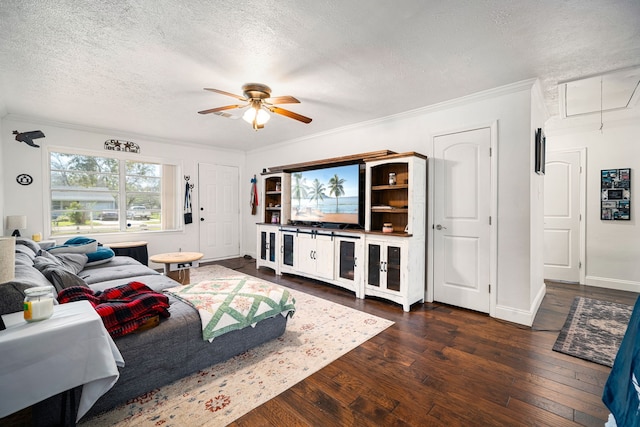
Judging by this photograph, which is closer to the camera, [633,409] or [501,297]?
[633,409]

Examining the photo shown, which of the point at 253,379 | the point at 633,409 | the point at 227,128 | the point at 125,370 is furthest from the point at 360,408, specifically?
the point at 227,128

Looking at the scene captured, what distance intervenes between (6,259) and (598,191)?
21.3 feet

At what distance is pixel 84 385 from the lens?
139 cm

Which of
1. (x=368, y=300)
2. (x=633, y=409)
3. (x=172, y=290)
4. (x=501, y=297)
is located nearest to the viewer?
(x=633, y=409)

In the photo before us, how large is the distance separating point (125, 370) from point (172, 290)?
881 mm

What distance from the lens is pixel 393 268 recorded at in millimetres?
3463

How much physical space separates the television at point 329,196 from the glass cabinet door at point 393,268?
75 centimetres

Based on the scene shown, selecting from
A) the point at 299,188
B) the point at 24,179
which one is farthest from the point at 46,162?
the point at 299,188

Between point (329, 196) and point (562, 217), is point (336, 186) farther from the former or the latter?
point (562, 217)

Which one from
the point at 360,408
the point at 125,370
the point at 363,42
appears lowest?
the point at 360,408

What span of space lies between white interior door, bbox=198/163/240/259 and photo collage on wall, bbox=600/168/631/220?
21.9 ft

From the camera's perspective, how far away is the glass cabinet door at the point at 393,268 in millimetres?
3414

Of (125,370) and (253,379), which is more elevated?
(125,370)

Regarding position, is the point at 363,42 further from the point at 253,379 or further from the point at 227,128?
the point at 227,128
